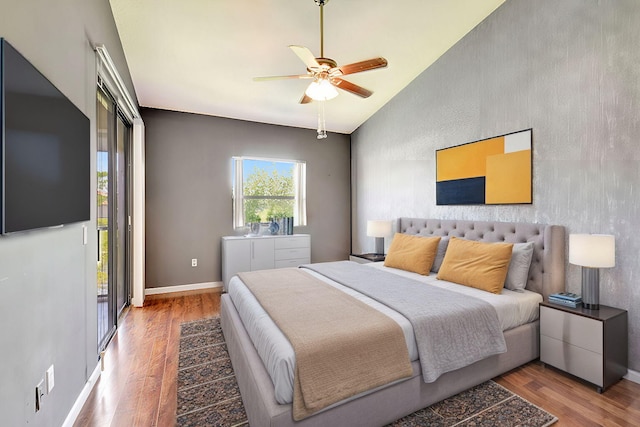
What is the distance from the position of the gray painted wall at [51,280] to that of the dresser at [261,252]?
2.15m

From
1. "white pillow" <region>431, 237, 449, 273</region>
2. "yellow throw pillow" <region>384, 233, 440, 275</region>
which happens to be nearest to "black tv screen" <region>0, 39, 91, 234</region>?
"yellow throw pillow" <region>384, 233, 440, 275</region>

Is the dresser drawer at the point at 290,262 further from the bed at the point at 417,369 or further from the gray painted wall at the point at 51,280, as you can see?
the gray painted wall at the point at 51,280

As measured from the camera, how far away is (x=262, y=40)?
2.93 meters

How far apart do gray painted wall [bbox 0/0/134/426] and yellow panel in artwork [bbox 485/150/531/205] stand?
348cm

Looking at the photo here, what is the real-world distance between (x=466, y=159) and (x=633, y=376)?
2192 millimetres

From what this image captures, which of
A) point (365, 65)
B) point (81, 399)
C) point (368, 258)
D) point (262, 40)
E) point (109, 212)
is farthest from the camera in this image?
point (368, 258)

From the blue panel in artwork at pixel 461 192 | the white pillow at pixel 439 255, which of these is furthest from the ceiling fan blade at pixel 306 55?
the white pillow at pixel 439 255

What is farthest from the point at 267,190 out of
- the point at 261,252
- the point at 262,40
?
the point at 262,40

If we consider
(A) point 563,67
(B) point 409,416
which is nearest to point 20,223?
(B) point 409,416

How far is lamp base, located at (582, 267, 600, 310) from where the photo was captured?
2.12m

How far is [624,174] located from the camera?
210cm

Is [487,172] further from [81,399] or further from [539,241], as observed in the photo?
[81,399]

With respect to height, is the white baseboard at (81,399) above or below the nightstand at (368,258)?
below

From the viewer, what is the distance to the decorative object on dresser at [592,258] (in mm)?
2012
